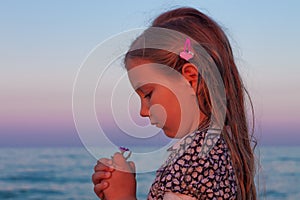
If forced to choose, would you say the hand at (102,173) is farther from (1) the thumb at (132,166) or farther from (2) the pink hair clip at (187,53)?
(2) the pink hair clip at (187,53)

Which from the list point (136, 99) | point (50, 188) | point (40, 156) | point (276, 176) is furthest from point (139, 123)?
point (40, 156)

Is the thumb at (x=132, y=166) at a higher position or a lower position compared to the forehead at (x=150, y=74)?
lower

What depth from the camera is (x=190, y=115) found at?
189cm

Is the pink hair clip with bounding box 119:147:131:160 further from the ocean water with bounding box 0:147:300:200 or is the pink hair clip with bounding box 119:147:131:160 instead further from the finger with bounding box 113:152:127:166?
the ocean water with bounding box 0:147:300:200

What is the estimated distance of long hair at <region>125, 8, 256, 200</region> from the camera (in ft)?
6.21

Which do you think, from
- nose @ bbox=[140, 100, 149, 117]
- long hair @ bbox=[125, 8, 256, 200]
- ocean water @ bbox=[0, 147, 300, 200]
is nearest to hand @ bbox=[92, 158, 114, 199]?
nose @ bbox=[140, 100, 149, 117]

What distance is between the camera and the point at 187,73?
6.17 ft

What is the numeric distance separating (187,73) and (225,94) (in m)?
0.16

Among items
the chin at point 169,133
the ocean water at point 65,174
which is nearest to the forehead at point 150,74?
the chin at point 169,133

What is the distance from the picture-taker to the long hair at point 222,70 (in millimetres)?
1894

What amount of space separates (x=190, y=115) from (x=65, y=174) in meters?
12.1

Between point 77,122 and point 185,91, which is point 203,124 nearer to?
point 185,91

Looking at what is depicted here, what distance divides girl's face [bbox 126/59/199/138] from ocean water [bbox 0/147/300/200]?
7.10m

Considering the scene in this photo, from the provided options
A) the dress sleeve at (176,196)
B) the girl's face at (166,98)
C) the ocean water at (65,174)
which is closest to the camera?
the dress sleeve at (176,196)
